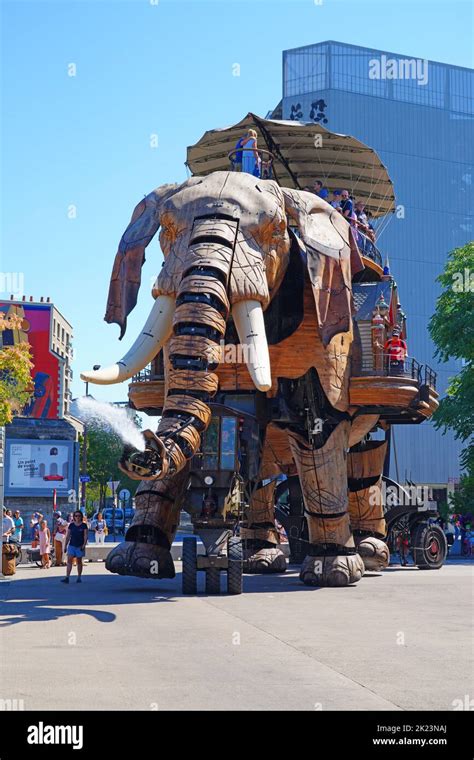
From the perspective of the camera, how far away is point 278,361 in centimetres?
1714

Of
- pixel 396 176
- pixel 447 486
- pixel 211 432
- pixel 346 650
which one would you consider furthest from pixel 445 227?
pixel 346 650

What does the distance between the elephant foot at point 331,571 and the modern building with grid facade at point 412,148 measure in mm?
50638

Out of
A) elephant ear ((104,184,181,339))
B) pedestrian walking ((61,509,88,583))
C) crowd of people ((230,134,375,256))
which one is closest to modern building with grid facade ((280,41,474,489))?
crowd of people ((230,134,375,256))

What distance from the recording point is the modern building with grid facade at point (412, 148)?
68250 millimetres

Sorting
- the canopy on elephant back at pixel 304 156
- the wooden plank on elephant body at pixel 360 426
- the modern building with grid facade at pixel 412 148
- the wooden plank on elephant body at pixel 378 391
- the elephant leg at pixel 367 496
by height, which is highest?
the modern building with grid facade at pixel 412 148

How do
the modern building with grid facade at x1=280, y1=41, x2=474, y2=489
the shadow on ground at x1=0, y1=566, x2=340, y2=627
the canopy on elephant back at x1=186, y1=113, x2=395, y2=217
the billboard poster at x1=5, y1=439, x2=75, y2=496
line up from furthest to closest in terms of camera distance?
the modern building with grid facade at x1=280, y1=41, x2=474, y2=489 < the billboard poster at x1=5, y1=439, x2=75, y2=496 < the canopy on elephant back at x1=186, y1=113, x2=395, y2=217 < the shadow on ground at x1=0, y1=566, x2=340, y2=627

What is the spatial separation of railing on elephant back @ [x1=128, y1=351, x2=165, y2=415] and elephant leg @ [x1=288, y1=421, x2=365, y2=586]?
8.23ft

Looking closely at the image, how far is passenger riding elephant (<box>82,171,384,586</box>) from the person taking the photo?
14.2 metres

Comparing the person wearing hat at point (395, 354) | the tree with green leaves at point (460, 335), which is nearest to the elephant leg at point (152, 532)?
the person wearing hat at point (395, 354)

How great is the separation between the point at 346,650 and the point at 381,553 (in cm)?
1008

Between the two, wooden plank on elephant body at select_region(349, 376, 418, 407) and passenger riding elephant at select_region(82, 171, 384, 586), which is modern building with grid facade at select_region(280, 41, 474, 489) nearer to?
wooden plank on elephant body at select_region(349, 376, 418, 407)

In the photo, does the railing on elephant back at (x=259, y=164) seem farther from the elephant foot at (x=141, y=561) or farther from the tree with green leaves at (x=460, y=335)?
the tree with green leaves at (x=460, y=335)

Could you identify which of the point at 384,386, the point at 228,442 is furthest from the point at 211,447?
the point at 384,386

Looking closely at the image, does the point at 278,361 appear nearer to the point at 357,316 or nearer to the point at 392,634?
the point at 357,316
